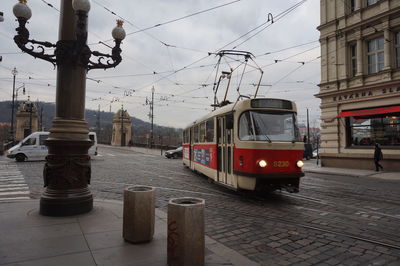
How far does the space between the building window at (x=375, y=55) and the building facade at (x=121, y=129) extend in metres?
47.3

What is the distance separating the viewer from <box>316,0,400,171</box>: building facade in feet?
57.7

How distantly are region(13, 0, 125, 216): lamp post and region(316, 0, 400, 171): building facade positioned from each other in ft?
56.9

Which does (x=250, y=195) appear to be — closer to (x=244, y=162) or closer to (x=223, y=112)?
(x=244, y=162)

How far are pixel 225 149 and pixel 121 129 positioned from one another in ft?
170

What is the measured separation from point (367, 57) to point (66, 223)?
20.7 meters

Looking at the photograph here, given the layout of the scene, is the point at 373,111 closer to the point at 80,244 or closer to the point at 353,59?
the point at 353,59

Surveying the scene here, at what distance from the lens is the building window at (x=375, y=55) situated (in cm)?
1872

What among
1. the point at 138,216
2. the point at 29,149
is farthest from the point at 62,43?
the point at 29,149

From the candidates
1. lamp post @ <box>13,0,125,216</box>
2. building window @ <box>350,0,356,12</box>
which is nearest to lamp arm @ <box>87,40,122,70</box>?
lamp post @ <box>13,0,125,216</box>

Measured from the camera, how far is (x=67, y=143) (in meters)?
6.12

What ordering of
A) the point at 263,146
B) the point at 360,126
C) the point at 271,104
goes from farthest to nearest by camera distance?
the point at 360,126
the point at 271,104
the point at 263,146

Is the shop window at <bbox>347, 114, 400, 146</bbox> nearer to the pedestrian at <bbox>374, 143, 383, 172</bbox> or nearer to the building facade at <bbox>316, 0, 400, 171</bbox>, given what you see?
the building facade at <bbox>316, 0, 400, 171</bbox>

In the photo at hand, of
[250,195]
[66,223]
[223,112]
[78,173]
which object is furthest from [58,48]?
[250,195]

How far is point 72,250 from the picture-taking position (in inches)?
164
